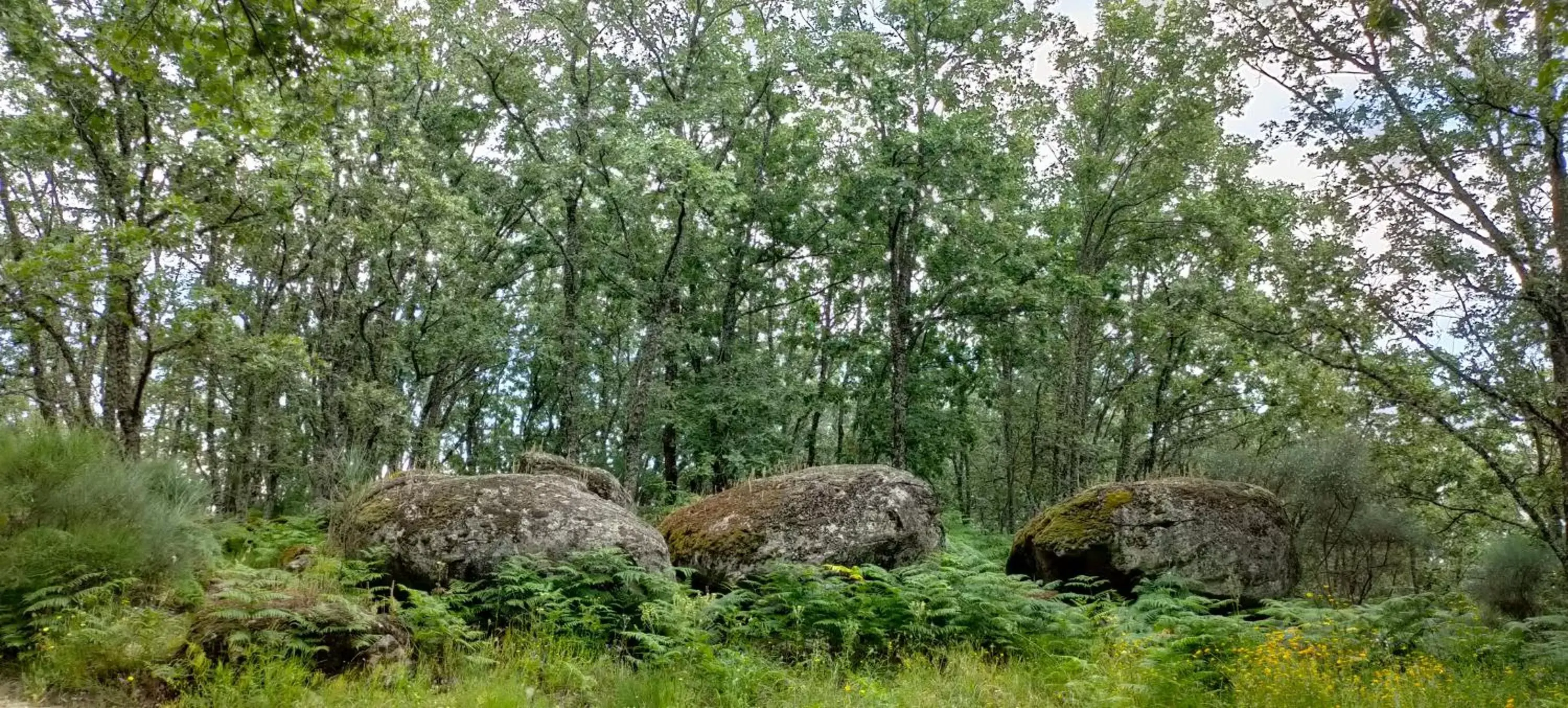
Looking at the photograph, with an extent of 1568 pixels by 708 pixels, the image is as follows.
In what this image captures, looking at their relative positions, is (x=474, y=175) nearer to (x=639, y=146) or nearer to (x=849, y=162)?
(x=639, y=146)

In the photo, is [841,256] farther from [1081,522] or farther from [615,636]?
[615,636]

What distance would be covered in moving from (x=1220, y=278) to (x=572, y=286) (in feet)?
54.2

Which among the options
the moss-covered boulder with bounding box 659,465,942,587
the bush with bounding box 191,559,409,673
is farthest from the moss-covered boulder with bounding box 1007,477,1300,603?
the bush with bounding box 191,559,409,673

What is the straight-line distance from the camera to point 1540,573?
13977 mm

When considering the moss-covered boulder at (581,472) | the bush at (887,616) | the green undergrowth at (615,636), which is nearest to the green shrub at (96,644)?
the green undergrowth at (615,636)

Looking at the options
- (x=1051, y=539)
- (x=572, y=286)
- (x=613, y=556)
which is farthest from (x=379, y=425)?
(x=1051, y=539)

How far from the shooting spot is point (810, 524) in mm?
9867

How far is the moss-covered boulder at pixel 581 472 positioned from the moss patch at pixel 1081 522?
6.28m

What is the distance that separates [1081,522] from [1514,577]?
981 cm

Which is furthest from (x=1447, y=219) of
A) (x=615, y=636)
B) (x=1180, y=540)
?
(x=615, y=636)

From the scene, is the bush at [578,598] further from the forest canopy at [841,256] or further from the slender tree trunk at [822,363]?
the slender tree trunk at [822,363]

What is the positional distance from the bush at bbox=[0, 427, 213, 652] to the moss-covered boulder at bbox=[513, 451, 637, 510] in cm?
410

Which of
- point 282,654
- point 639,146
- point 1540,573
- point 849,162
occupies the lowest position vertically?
point 1540,573

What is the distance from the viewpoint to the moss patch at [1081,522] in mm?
11063
